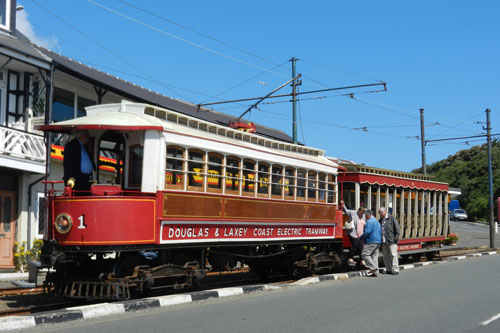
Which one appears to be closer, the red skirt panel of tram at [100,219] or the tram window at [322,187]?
the red skirt panel of tram at [100,219]

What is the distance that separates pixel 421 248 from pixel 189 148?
11.8 meters

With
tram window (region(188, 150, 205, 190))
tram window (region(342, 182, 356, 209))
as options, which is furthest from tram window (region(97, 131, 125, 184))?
tram window (region(342, 182, 356, 209))

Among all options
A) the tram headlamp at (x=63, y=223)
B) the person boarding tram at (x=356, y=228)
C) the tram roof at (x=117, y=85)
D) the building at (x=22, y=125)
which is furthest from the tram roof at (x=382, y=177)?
the tram headlamp at (x=63, y=223)

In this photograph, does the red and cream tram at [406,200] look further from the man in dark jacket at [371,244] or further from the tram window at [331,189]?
the man in dark jacket at [371,244]

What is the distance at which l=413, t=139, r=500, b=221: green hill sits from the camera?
65375mm

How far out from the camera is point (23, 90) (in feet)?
63.3

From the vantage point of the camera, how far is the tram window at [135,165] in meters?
11.2

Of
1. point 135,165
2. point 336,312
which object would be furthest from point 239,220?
point 336,312

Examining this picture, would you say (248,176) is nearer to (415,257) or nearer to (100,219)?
(100,219)

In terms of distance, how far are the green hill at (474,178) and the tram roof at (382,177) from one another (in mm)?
45021

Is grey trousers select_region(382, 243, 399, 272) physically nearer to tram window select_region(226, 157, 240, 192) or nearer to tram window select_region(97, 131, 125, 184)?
tram window select_region(226, 157, 240, 192)

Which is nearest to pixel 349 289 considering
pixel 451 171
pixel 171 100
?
pixel 171 100

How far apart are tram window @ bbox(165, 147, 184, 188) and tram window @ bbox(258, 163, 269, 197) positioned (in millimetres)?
2533

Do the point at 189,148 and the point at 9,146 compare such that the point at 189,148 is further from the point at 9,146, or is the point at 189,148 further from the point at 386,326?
the point at 9,146
